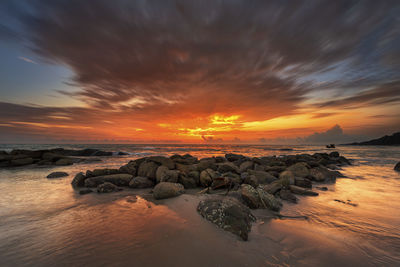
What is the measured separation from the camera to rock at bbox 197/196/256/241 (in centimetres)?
296

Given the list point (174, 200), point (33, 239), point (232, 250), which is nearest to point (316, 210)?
point (232, 250)

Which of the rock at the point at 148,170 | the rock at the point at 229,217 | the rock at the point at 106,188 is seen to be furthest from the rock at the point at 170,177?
the rock at the point at 229,217

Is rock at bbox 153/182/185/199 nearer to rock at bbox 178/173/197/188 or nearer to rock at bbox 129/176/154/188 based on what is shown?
rock at bbox 178/173/197/188

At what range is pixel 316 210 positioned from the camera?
426 centimetres

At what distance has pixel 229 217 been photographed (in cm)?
317

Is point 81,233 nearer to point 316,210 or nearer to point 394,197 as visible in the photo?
point 316,210

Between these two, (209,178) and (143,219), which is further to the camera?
(209,178)

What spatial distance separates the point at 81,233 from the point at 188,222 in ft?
6.58

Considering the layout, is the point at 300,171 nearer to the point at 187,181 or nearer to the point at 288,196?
the point at 288,196

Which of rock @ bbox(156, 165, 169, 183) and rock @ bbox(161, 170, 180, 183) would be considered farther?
rock @ bbox(156, 165, 169, 183)

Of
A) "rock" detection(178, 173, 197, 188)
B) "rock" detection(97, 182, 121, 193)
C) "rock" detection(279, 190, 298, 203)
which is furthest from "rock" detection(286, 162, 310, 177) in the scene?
"rock" detection(97, 182, 121, 193)

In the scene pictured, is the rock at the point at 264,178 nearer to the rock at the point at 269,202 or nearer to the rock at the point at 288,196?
the rock at the point at 288,196

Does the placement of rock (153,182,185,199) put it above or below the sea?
above

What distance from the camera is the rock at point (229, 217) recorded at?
2.96 meters
